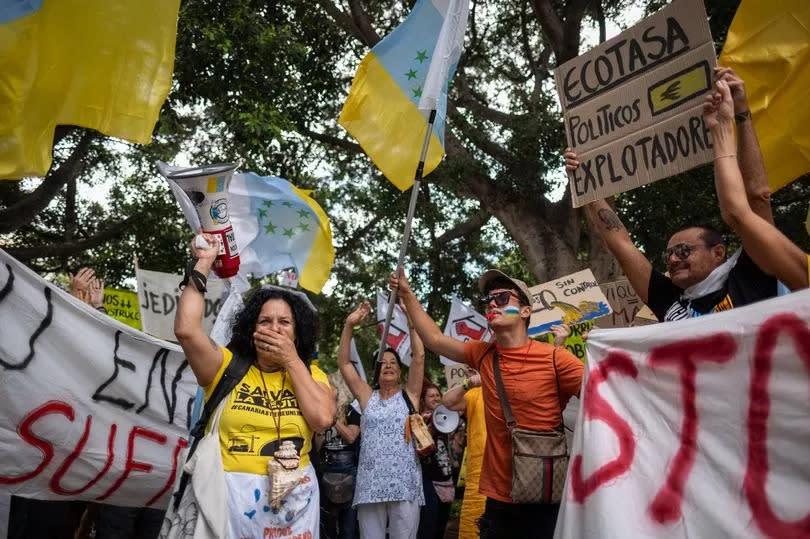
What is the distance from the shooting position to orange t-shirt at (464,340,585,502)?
148 inches

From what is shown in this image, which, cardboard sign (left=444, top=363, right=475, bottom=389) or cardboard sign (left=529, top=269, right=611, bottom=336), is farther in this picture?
cardboard sign (left=444, top=363, right=475, bottom=389)

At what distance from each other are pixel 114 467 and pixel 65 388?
0.49 meters

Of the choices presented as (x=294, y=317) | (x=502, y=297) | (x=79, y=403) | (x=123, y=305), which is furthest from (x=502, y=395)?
(x=123, y=305)

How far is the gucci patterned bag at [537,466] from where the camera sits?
3.59 metres

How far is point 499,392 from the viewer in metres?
3.83

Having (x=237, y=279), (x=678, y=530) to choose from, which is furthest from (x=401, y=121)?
(x=678, y=530)

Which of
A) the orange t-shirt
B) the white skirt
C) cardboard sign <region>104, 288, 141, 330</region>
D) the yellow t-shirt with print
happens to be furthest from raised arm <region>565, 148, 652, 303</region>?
cardboard sign <region>104, 288, 141, 330</region>

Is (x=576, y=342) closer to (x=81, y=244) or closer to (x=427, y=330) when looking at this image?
(x=427, y=330)

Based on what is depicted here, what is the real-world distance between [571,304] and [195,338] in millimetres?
4794

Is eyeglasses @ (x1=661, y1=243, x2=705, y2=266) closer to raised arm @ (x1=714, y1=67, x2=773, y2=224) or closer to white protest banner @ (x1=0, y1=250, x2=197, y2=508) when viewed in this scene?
raised arm @ (x1=714, y1=67, x2=773, y2=224)

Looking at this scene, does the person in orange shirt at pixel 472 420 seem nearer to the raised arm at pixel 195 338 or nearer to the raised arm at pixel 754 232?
the raised arm at pixel 195 338

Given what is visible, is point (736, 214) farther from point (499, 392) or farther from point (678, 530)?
point (499, 392)

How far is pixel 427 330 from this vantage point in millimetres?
4277

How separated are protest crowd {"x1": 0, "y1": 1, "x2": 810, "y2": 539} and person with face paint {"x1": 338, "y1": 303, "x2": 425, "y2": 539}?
1 cm
